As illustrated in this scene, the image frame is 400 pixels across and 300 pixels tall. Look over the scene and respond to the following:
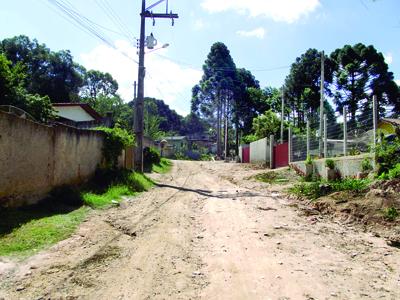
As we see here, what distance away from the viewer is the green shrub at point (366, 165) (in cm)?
1161

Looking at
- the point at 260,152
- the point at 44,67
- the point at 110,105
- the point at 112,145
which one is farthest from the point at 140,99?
the point at 110,105

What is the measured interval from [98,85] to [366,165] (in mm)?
58630

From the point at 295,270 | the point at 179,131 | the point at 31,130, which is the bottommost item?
the point at 295,270

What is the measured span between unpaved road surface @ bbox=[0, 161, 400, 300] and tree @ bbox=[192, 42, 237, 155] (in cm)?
4729

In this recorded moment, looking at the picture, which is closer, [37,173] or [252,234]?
[252,234]

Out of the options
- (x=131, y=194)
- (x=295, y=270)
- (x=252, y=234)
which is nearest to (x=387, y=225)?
(x=252, y=234)

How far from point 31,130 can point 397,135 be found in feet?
30.6

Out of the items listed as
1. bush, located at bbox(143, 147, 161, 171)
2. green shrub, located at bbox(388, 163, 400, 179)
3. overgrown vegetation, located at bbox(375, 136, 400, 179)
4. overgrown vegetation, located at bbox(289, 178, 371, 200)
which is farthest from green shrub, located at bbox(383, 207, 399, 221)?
bush, located at bbox(143, 147, 161, 171)

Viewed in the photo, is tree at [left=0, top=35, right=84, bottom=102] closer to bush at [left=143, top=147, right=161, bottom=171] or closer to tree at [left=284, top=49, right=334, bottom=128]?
bush at [left=143, top=147, right=161, bottom=171]

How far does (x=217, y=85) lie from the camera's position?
55.8 meters

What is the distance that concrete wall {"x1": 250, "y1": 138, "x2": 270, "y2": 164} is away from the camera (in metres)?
28.6

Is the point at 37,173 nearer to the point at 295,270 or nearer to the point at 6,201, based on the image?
the point at 6,201

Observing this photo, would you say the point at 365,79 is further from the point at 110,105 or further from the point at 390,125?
the point at 110,105

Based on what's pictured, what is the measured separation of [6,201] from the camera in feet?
25.4
